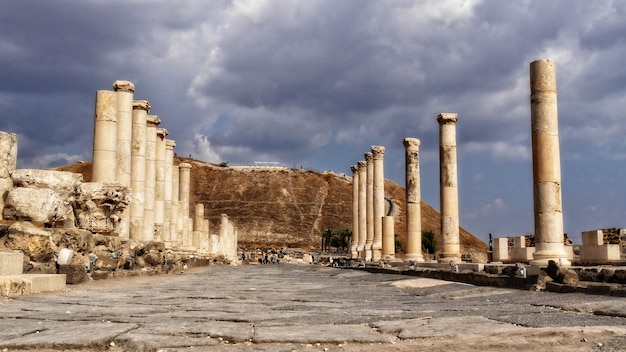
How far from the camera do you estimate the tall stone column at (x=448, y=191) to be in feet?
75.8

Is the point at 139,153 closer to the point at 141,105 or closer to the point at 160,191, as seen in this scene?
the point at 141,105

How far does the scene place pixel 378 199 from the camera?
35.8 meters

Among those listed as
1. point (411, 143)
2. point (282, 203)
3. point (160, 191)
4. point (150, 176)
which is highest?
point (282, 203)

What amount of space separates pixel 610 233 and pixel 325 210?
2913 inches

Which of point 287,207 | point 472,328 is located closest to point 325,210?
point 287,207

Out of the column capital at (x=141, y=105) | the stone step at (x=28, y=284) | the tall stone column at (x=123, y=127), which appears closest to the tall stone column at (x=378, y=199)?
the column capital at (x=141, y=105)

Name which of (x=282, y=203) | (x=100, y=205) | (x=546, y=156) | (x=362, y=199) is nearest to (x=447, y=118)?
(x=546, y=156)

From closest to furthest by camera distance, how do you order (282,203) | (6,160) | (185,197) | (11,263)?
(11,263) → (6,160) → (185,197) → (282,203)

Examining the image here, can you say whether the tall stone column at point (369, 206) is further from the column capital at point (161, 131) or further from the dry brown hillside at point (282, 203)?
the dry brown hillside at point (282, 203)

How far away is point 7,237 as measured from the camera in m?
10.4

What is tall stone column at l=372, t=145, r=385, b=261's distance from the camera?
35000 millimetres

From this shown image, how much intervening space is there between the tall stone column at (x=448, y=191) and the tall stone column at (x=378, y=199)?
11.2 metres

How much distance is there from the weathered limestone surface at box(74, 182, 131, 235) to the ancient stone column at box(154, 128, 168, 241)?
10975 millimetres

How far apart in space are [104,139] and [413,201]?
14472mm
